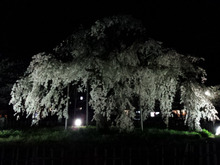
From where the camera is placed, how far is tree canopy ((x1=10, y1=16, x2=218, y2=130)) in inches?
300

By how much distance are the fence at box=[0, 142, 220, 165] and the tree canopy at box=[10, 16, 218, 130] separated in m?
2.82

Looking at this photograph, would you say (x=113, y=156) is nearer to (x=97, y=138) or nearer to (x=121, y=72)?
(x=97, y=138)

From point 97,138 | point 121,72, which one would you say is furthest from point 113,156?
point 121,72

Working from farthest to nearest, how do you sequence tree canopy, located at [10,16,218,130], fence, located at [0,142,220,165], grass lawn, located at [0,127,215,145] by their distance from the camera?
tree canopy, located at [10,16,218,130] → grass lawn, located at [0,127,215,145] → fence, located at [0,142,220,165]

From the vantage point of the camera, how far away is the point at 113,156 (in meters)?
4.43

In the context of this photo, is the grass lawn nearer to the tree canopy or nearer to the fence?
the tree canopy

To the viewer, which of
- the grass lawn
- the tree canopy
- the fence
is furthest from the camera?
the tree canopy

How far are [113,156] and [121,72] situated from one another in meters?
3.76

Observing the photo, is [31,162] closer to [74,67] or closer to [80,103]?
[74,67]

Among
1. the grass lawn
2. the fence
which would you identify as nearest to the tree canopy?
the grass lawn

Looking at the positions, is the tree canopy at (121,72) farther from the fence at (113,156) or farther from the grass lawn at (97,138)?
the fence at (113,156)

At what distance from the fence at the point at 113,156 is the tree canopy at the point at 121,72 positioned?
9.26ft

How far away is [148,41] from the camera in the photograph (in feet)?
Result: 26.0

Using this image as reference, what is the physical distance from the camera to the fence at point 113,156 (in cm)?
441
